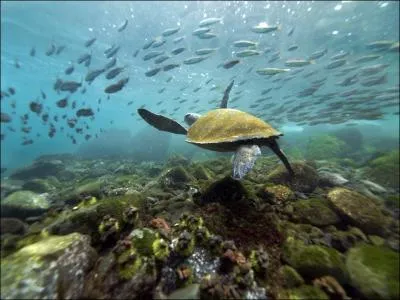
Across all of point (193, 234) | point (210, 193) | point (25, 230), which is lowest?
point (25, 230)

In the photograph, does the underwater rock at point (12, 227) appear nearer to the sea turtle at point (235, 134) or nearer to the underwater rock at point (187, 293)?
the sea turtle at point (235, 134)

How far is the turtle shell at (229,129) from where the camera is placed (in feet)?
12.0

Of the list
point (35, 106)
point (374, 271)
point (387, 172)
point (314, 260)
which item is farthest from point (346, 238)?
point (35, 106)

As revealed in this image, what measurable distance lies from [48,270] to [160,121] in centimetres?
310

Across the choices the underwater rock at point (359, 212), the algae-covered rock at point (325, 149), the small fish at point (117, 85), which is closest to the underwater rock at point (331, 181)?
the underwater rock at point (359, 212)

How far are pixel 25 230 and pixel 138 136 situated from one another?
29.7 meters

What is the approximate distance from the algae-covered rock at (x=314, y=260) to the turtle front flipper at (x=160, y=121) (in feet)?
9.57

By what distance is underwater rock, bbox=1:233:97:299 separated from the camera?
184 cm

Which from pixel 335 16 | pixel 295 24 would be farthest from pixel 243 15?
pixel 335 16

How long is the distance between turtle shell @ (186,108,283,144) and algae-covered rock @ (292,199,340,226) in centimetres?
117

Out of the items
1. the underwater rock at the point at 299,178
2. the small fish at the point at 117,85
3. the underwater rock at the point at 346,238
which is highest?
the small fish at the point at 117,85

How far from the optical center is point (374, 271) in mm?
2529

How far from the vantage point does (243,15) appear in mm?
16359

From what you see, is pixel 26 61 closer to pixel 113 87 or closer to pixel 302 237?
pixel 113 87
